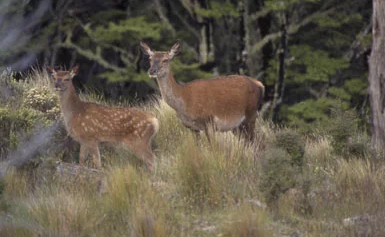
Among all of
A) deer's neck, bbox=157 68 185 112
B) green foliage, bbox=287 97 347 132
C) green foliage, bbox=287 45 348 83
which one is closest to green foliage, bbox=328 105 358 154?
deer's neck, bbox=157 68 185 112

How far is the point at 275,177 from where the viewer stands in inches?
385

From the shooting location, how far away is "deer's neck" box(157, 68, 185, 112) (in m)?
12.3

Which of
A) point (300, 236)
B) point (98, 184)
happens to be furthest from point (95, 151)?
point (300, 236)

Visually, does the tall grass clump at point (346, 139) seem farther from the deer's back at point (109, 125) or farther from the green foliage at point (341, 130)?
the deer's back at point (109, 125)

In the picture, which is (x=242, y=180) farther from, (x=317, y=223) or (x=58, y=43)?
(x=58, y=43)

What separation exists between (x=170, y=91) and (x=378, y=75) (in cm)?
417

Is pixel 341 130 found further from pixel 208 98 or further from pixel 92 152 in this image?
pixel 92 152

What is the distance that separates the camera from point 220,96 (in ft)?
42.0

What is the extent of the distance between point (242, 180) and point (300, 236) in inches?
58.1

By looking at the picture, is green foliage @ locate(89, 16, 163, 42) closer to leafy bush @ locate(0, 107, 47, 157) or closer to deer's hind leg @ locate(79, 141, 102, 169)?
leafy bush @ locate(0, 107, 47, 157)

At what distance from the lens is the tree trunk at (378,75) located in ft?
47.6

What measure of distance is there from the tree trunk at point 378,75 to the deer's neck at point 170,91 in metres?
3.88

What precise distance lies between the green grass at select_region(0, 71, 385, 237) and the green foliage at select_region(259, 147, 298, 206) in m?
0.01

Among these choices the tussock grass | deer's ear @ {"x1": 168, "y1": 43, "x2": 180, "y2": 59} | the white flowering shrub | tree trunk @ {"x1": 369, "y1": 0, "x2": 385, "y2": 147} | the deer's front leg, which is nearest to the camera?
the tussock grass
